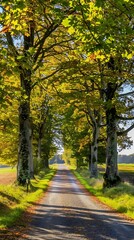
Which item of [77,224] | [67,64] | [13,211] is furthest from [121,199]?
[67,64]

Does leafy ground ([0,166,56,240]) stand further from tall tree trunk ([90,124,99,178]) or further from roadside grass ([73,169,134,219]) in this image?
tall tree trunk ([90,124,99,178])

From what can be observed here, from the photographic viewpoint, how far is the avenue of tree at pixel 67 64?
1061cm

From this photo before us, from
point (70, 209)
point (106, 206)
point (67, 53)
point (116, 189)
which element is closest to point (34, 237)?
point (70, 209)

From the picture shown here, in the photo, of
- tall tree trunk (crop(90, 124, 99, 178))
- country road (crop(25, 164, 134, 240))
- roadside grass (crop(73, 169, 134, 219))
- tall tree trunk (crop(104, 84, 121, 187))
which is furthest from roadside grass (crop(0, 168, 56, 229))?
tall tree trunk (crop(90, 124, 99, 178))

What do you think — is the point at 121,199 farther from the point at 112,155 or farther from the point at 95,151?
the point at 95,151

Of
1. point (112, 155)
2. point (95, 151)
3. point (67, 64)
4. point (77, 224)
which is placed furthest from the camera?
point (95, 151)

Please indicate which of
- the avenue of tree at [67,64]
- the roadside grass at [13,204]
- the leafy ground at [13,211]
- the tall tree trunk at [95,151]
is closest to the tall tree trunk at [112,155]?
the avenue of tree at [67,64]

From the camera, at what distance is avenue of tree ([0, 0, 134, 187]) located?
10.6 metres

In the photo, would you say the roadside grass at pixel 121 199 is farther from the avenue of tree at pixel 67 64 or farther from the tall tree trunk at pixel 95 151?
the tall tree trunk at pixel 95 151

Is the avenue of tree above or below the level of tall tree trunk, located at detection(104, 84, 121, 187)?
above

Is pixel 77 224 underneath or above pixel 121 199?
underneath

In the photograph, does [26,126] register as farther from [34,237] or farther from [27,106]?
[34,237]

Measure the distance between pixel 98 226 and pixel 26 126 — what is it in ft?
38.3

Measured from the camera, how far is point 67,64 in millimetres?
21594
